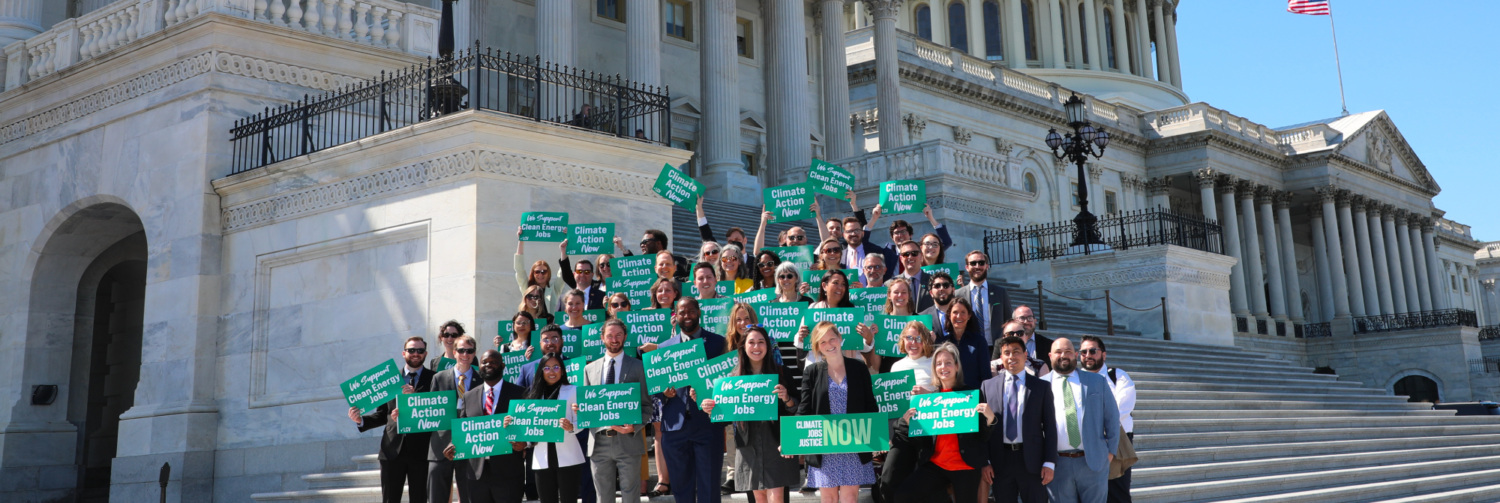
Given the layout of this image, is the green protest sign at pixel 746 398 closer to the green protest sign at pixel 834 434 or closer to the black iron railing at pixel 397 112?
the green protest sign at pixel 834 434

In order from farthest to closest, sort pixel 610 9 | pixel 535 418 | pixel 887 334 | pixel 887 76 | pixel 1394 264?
pixel 1394 264
pixel 887 76
pixel 610 9
pixel 887 334
pixel 535 418

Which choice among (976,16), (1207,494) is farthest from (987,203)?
(976,16)

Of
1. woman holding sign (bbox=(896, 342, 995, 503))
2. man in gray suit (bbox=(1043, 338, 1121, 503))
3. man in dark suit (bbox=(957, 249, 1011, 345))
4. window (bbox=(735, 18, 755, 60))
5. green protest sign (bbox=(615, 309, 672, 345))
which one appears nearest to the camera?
woman holding sign (bbox=(896, 342, 995, 503))

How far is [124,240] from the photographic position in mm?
18828

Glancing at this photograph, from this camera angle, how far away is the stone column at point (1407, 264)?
2500 inches

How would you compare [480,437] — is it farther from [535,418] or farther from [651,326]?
[651,326]

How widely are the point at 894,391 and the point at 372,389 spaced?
14.5ft

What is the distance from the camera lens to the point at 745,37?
118 ft

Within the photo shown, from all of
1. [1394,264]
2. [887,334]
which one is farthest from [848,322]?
[1394,264]

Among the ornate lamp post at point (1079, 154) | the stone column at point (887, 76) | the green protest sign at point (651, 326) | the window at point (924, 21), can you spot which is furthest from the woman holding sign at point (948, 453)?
the window at point (924, 21)

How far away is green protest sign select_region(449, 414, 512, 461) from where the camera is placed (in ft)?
31.3

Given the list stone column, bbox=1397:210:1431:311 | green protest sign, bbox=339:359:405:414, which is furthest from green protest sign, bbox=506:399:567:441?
stone column, bbox=1397:210:1431:311

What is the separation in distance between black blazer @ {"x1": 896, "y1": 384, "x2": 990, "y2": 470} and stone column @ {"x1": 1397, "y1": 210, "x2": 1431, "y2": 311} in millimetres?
61758

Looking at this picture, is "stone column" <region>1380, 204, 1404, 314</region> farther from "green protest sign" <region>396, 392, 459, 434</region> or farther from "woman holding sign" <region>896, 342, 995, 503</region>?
"green protest sign" <region>396, 392, 459, 434</region>
